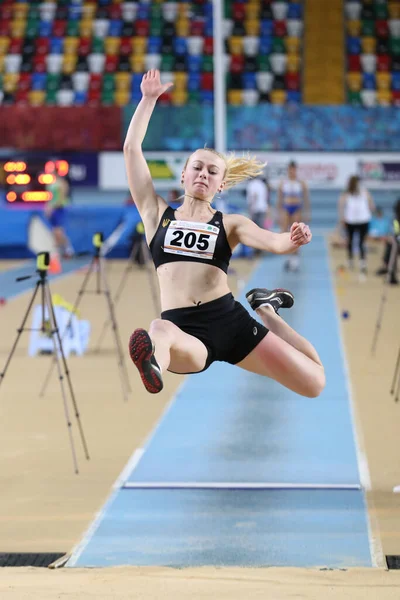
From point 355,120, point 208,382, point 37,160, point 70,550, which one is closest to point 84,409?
point 208,382

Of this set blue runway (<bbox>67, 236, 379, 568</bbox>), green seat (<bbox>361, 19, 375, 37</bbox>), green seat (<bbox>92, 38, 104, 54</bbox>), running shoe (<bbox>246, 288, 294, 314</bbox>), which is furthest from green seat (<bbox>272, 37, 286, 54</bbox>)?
running shoe (<bbox>246, 288, 294, 314</bbox>)

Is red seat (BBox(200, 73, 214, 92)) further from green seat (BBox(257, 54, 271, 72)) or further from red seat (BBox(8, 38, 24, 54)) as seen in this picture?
red seat (BBox(8, 38, 24, 54))

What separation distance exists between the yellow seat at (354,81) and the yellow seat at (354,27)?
6.48 ft

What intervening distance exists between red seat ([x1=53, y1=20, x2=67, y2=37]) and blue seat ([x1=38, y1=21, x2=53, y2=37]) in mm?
151

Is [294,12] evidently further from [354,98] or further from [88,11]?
[88,11]

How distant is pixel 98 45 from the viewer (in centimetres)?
3625

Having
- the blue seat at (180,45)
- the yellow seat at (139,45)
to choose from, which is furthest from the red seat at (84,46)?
the blue seat at (180,45)

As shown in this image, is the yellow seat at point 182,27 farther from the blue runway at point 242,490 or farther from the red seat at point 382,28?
the blue runway at point 242,490

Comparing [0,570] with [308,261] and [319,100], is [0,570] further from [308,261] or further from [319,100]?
[319,100]

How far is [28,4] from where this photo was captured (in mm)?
37656

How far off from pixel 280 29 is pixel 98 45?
5.98 meters

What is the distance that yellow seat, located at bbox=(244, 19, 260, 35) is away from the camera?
3594 centimetres

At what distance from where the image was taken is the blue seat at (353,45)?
35562mm

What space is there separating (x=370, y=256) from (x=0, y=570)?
1988cm
